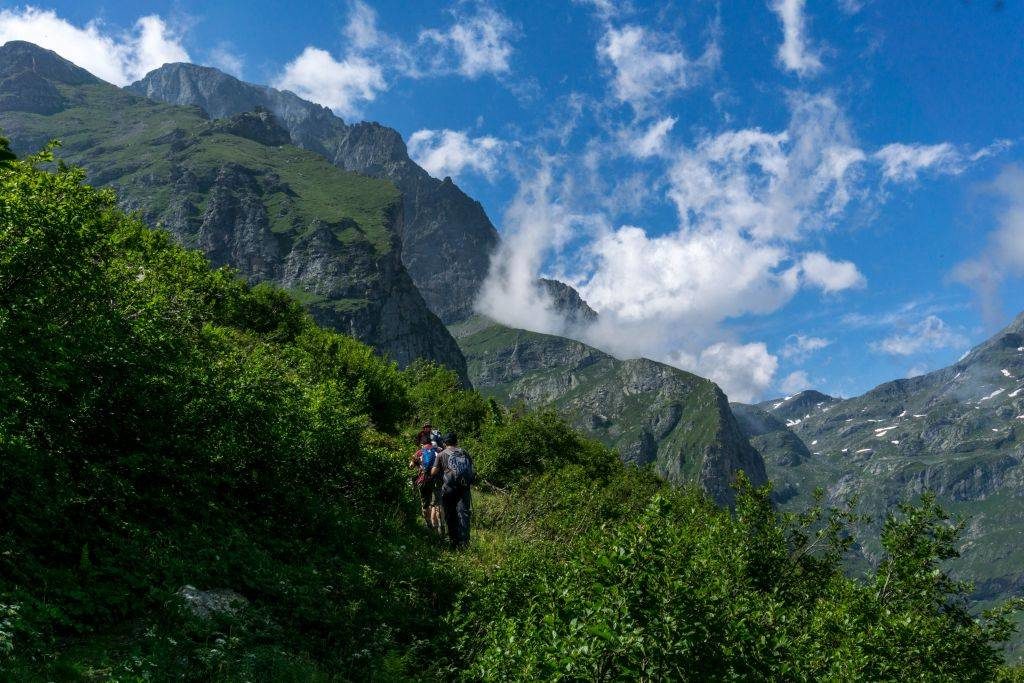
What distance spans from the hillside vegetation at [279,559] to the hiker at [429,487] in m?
0.50

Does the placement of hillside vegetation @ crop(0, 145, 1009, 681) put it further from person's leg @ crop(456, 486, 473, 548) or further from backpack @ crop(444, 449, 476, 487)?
backpack @ crop(444, 449, 476, 487)

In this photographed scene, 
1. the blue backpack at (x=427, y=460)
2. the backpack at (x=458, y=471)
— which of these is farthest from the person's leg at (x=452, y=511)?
the blue backpack at (x=427, y=460)

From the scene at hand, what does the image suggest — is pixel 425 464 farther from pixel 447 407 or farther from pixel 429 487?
pixel 447 407

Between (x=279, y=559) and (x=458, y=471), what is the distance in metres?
5.29

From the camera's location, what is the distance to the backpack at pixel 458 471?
16266mm

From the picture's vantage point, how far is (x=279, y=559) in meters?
12.3

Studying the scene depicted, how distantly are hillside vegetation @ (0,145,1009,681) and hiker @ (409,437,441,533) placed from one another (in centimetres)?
50

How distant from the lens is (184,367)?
512 inches

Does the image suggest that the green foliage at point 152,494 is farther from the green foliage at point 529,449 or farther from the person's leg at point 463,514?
the green foliage at point 529,449

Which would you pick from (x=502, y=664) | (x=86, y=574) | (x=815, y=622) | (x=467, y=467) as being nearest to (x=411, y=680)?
(x=502, y=664)

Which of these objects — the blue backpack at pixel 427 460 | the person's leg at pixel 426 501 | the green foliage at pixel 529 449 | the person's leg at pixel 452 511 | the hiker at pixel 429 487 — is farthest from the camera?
the green foliage at pixel 529 449

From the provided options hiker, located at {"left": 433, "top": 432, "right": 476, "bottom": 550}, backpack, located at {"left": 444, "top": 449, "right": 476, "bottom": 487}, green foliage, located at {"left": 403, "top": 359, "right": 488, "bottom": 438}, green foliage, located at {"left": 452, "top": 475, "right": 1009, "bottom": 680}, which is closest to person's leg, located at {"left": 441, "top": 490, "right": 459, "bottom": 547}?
hiker, located at {"left": 433, "top": 432, "right": 476, "bottom": 550}

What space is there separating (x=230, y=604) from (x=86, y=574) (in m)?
2.00

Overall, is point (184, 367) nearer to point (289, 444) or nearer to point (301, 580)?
point (289, 444)
